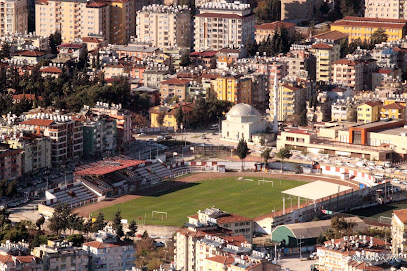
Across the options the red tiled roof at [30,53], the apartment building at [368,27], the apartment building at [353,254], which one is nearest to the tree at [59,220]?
the apartment building at [353,254]

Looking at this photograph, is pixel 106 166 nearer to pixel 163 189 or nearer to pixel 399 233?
pixel 163 189

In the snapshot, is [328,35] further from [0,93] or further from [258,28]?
[0,93]

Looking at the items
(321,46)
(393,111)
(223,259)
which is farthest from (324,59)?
(223,259)

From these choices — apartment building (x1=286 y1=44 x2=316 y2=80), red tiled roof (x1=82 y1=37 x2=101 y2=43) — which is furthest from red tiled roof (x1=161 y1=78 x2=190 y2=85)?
red tiled roof (x1=82 y1=37 x2=101 y2=43)

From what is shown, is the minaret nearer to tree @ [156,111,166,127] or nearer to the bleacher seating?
tree @ [156,111,166,127]

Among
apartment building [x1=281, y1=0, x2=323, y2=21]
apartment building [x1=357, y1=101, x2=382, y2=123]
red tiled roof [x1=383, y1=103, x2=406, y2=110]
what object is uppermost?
apartment building [x1=281, y1=0, x2=323, y2=21]

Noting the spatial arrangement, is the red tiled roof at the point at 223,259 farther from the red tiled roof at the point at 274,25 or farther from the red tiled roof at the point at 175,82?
the red tiled roof at the point at 274,25
